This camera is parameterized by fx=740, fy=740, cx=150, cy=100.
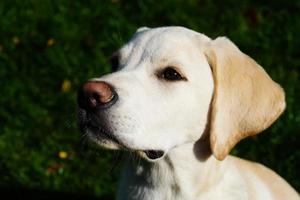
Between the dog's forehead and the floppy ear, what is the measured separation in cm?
21

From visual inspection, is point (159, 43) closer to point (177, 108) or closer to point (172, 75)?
point (172, 75)

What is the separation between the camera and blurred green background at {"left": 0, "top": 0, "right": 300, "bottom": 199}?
6.27 meters

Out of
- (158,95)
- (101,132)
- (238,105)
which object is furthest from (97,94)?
(238,105)

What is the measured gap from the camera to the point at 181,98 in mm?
4215

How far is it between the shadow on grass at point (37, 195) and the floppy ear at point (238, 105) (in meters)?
2.09

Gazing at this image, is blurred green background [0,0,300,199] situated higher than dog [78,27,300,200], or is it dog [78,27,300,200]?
dog [78,27,300,200]

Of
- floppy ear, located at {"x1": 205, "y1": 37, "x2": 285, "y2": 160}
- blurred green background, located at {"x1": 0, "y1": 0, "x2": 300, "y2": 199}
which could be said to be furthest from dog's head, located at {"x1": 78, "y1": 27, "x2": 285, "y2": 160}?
blurred green background, located at {"x1": 0, "y1": 0, "x2": 300, "y2": 199}

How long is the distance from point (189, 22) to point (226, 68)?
296cm

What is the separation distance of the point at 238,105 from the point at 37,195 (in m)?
2.55

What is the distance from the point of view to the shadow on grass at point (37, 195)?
242 inches

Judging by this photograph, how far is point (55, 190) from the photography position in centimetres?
619

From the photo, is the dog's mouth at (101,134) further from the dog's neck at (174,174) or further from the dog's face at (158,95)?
the dog's neck at (174,174)

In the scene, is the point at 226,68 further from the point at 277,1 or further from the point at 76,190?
the point at 277,1

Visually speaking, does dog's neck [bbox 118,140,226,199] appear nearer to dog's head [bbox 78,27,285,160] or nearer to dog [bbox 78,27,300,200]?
dog [bbox 78,27,300,200]
